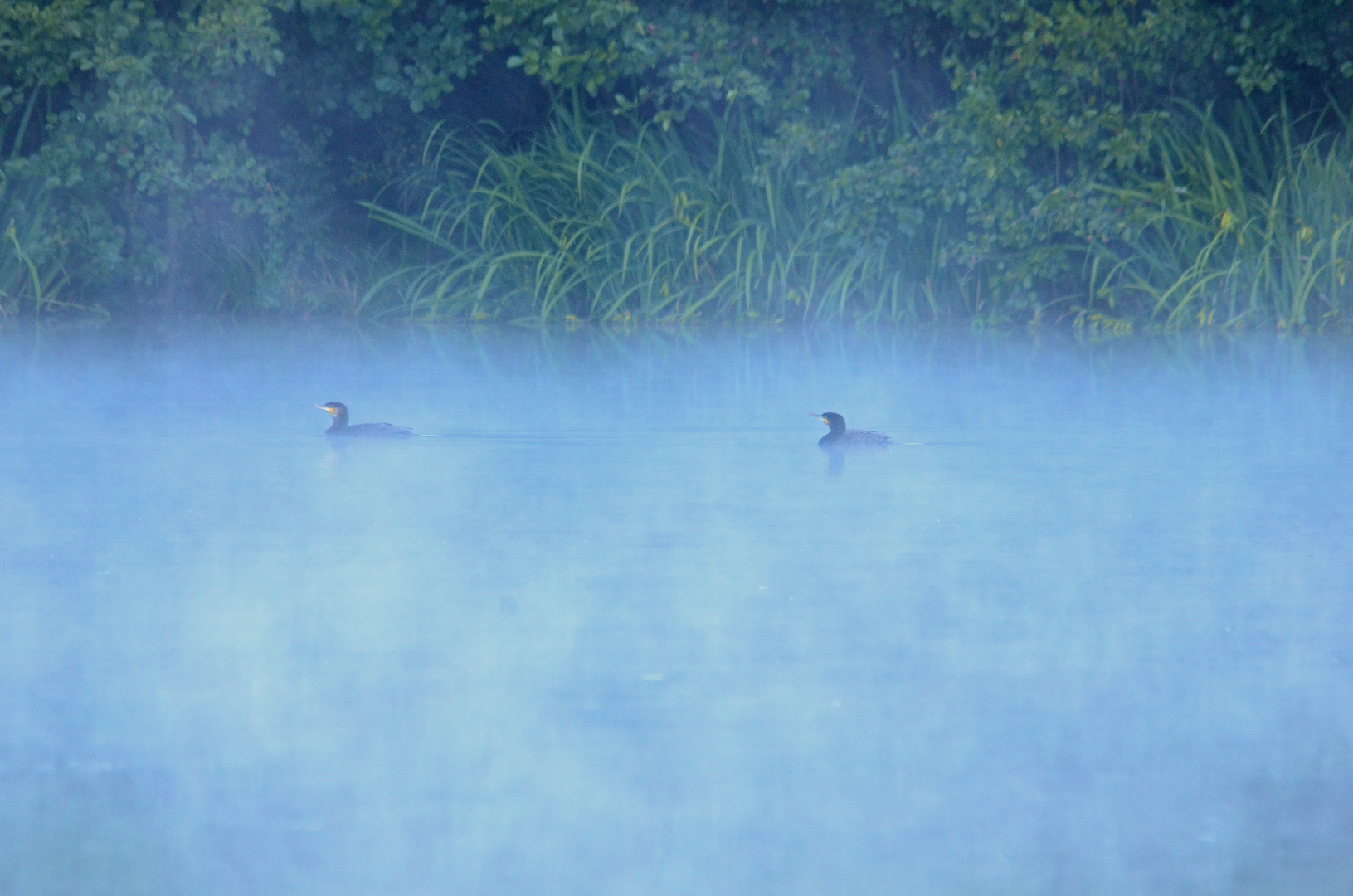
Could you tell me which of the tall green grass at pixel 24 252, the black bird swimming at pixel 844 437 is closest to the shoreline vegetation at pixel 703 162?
the tall green grass at pixel 24 252

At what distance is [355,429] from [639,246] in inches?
235

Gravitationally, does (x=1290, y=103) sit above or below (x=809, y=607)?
above

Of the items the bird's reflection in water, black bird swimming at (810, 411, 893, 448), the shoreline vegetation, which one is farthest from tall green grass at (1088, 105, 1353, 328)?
the bird's reflection in water

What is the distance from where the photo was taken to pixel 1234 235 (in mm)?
11297

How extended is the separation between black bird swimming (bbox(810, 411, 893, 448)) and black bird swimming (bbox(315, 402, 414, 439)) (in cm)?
150

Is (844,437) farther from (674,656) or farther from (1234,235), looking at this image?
(1234,235)

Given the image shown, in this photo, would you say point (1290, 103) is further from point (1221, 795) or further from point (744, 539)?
point (1221, 795)

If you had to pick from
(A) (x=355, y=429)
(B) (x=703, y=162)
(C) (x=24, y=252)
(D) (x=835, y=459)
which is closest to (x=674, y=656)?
(D) (x=835, y=459)

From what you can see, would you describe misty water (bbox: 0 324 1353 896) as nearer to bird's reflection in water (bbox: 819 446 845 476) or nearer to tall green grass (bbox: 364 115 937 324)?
bird's reflection in water (bbox: 819 446 845 476)

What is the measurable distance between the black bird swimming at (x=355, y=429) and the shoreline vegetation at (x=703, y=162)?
5.36 m

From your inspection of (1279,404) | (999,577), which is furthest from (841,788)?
(1279,404)

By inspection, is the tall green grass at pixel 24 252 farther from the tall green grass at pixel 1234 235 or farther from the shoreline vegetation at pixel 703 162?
the tall green grass at pixel 1234 235

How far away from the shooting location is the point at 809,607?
3.99m

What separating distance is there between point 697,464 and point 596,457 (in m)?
0.37
